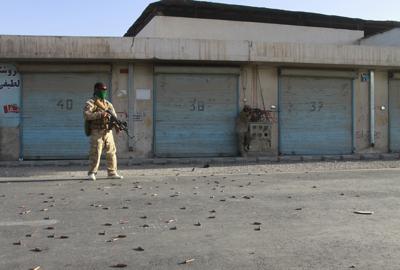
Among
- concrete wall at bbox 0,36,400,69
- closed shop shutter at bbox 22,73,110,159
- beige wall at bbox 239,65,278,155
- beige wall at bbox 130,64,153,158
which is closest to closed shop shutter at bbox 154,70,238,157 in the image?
beige wall at bbox 130,64,153,158

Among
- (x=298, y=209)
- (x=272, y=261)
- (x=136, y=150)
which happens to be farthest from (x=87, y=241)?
(x=136, y=150)

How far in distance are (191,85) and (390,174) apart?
22.1ft

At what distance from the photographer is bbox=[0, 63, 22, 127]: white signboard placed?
1545 cm

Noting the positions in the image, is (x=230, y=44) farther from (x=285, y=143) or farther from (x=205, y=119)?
(x=285, y=143)

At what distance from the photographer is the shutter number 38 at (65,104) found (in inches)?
617

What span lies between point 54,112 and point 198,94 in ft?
14.1

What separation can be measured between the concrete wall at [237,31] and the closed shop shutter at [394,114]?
239 inches

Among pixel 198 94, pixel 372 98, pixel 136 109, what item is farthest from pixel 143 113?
pixel 372 98

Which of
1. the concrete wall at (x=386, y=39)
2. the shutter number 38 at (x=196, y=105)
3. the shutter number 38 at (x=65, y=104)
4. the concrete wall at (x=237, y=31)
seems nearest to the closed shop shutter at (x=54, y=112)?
the shutter number 38 at (x=65, y=104)

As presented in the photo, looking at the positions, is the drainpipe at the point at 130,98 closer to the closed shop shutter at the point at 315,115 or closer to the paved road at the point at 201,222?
the paved road at the point at 201,222

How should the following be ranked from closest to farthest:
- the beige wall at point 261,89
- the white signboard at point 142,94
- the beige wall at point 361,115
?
the white signboard at point 142,94 → the beige wall at point 261,89 → the beige wall at point 361,115

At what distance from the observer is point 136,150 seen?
630 inches

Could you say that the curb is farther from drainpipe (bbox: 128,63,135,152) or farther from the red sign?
the red sign

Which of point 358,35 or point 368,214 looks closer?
point 368,214
